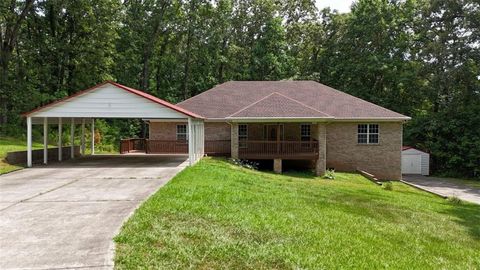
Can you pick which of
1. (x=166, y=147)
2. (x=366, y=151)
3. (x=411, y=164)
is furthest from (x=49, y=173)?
(x=411, y=164)

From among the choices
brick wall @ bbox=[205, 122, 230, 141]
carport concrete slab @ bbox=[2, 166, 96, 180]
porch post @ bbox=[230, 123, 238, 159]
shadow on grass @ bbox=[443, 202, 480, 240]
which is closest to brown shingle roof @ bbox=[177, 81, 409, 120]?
brick wall @ bbox=[205, 122, 230, 141]

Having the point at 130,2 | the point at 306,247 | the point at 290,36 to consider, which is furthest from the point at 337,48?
the point at 306,247

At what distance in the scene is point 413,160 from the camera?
3052cm

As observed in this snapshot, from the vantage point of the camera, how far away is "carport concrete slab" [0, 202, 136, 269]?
5.56 m

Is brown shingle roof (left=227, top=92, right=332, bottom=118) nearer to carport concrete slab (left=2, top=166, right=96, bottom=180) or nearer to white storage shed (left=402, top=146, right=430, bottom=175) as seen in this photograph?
carport concrete slab (left=2, top=166, right=96, bottom=180)

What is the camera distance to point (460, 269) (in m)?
6.45

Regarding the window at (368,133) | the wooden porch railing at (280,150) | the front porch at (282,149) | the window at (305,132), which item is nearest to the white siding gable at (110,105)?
the front porch at (282,149)

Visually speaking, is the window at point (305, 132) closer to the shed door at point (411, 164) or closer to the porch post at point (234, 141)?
the porch post at point (234, 141)

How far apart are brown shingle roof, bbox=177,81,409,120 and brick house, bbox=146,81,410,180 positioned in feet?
0.18

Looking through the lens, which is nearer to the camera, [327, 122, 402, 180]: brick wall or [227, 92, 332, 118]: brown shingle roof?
[227, 92, 332, 118]: brown shingle roof

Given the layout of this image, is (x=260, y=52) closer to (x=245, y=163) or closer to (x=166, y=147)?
(x=166, y=147)

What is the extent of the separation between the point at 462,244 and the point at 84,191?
9493 mm

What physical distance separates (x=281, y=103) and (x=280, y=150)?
294cm

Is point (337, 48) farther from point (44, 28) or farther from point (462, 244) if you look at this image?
point (462, 244)
